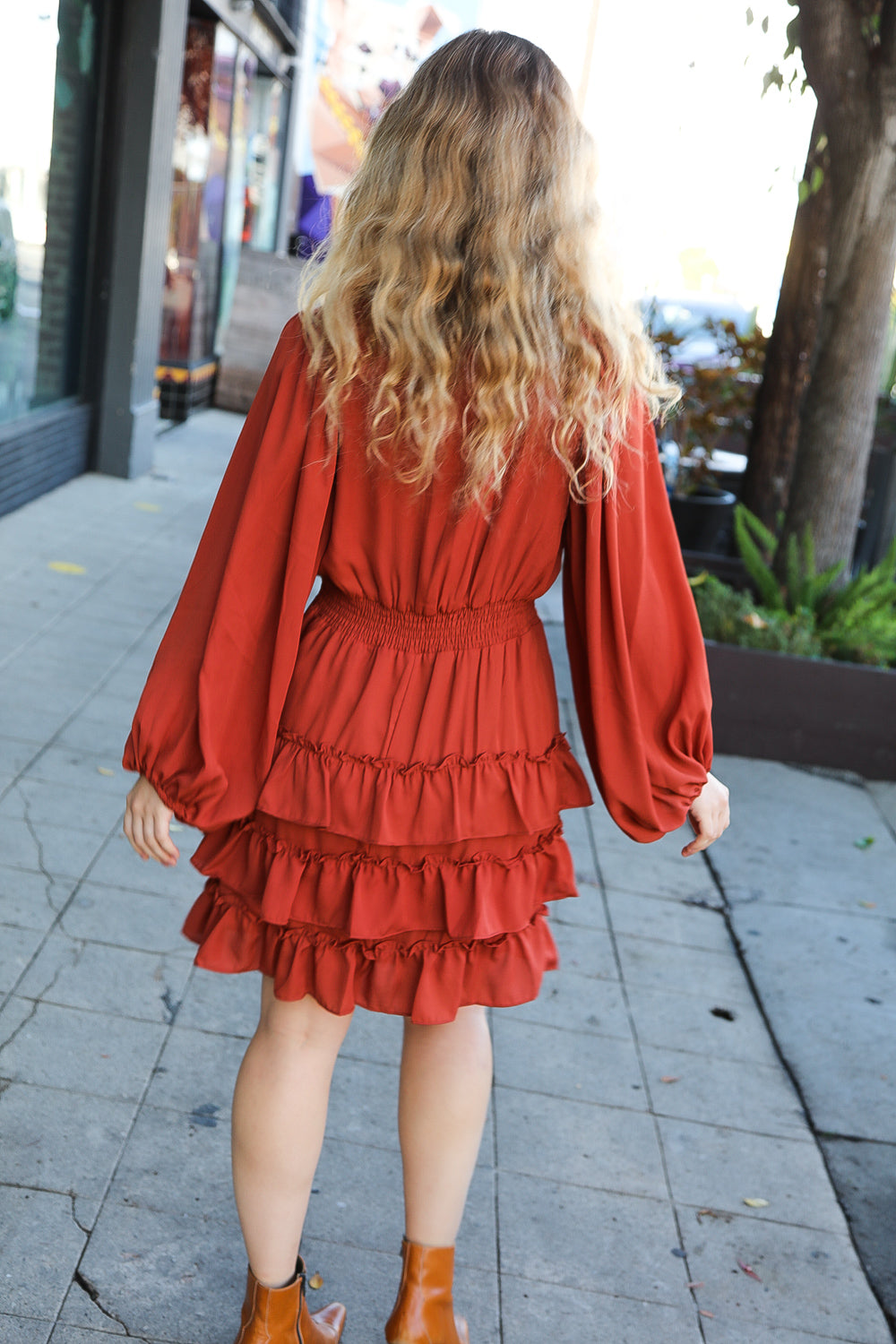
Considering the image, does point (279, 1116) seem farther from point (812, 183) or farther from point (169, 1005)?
point (812, 183)

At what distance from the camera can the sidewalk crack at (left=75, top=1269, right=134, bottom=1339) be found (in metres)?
1.90

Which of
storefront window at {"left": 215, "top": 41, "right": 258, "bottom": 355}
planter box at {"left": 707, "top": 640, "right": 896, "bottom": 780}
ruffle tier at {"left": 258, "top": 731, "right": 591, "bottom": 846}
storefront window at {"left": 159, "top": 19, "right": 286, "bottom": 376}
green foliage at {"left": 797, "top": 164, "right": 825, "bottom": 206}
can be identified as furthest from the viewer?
storefront window at {"left": 215, "top": 41, "right": 258, "bottom": 355}

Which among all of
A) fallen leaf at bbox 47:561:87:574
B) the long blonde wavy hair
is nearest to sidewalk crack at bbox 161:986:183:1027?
the long blonde wavy hair

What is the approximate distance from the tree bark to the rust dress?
427cm

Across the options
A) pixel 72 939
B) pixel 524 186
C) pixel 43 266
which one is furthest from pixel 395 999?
pixel 43 266

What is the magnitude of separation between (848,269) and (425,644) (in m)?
4.55

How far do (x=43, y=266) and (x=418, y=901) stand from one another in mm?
6482

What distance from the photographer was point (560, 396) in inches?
63.7

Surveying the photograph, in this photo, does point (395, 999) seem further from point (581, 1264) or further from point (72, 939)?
point (72, 939)

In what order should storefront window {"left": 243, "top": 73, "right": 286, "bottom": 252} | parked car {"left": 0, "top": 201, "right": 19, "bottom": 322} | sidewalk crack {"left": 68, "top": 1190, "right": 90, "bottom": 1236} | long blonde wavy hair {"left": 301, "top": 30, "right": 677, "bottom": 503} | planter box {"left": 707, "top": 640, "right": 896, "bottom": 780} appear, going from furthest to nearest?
storefront window {"left": 243, "top": 73, "right": 286, "bottom": 252} → parked car {"left": 0, "top": 201, "right": 19, "bottom": 322} → planter box {"left": 707, "top": 640, "right": 896, "bottom": 780} → sidewalk crack {"left": 68, "top": 1190, "right": 90, "bottom": 1236} → long blonde wavy hair {"left": 301, "top": 30, "right": 677, "bottom": 503}

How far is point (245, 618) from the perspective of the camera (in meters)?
1.67

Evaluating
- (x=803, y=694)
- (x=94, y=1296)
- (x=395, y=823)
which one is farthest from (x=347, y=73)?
(x=94, y=1296)

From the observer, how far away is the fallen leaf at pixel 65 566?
19.6ft

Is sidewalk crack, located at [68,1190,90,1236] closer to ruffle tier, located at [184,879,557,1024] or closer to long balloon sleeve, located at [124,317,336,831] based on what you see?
ruffle tier, located at [184,879,557,1024]
